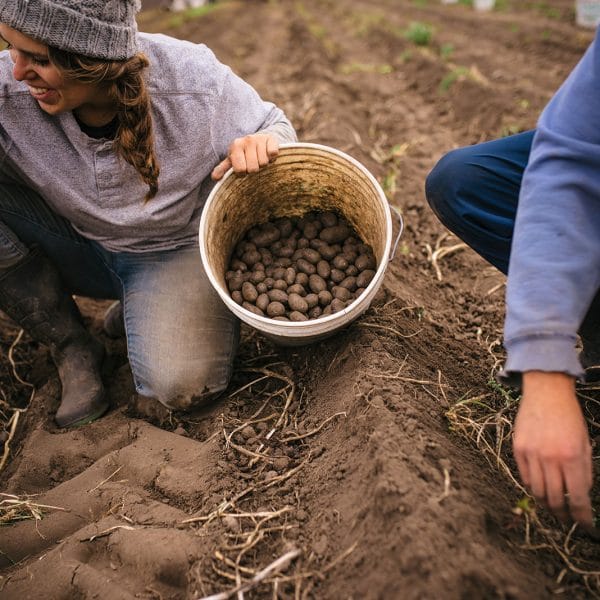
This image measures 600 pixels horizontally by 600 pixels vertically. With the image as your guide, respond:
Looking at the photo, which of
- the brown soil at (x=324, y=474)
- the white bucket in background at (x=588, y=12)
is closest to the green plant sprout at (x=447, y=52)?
the white bucket in background at (x=588, y=12)

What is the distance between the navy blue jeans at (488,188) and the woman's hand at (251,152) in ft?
1.74

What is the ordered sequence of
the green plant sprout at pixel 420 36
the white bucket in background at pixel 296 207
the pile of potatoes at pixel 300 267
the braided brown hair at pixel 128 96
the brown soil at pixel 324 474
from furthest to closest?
the green plant sprout at pixel 420 36
the pile of potatoes at pixel 300 267
the white bucket in background at pixel 296 207
the braided brown hair at pixel 128 96
the brown soil at pixel 324 474

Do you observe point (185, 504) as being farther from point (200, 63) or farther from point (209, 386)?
point (200, 63)

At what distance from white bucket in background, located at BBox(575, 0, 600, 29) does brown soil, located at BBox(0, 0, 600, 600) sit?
5.31m

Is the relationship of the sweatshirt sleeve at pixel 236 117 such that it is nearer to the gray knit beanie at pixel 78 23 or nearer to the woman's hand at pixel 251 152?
the woman's hand at pixel 251 152

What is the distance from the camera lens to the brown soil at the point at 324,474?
4.07 feet

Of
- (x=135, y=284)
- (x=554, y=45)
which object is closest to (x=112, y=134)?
(x=135, y=284)

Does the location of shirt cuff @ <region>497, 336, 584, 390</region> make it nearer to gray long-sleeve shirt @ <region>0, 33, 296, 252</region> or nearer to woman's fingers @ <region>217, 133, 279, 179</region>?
woman's fingers @ <region>217, 133, 279, 179</region>

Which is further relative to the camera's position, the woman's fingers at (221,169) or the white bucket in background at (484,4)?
the white bucket in background at (484,4)

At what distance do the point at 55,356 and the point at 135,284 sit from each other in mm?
507

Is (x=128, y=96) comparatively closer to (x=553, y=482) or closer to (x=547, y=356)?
(x=547, y=356)

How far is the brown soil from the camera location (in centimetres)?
124

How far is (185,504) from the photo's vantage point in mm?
1626

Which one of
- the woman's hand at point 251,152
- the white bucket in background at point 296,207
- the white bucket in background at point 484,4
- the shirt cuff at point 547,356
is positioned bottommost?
the white bucket in background at point 484,4
